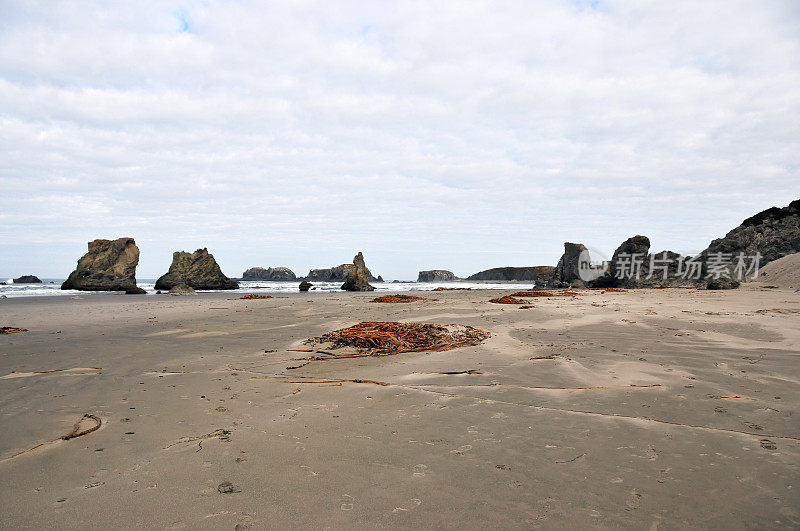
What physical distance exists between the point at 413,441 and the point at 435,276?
9729cm

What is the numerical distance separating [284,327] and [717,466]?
29.7 feet

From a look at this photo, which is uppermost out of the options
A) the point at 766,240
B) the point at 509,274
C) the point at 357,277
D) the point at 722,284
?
the point at 766,240

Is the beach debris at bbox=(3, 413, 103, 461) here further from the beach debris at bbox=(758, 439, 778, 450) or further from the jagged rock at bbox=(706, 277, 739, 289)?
the jagged rock at bbox=(706, 277, 739, 289)

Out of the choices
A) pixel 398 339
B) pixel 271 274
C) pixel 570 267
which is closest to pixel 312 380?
pixel 398 339

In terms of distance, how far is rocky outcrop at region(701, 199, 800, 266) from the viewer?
29266 millimetres

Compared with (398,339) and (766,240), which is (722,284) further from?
(398,339)

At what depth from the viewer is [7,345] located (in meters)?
7.31

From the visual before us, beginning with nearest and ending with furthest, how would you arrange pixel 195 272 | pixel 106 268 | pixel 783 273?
pixel 783 273 < pixel 106 268 < pixel 195 272

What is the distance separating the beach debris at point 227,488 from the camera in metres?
2.11

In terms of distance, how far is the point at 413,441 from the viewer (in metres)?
2.81

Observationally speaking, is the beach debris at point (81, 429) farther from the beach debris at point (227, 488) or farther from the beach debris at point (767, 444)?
the beach debris at point (767, 444)

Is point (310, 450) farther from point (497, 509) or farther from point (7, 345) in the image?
point (7, 345)

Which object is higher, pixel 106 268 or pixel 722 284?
pixel 106 268

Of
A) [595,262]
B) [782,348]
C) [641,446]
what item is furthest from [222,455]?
[595,262]
